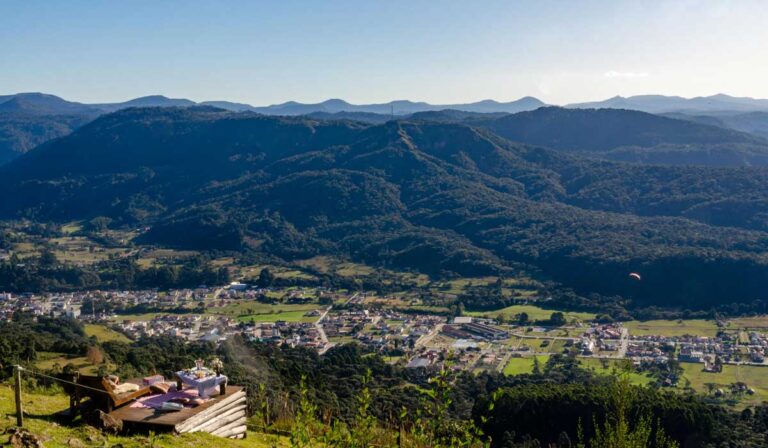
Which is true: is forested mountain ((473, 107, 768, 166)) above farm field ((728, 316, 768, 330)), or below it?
above

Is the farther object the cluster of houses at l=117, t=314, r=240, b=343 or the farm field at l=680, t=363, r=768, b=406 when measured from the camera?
the cluster of houses at l=117, t=314, r=240, b=343

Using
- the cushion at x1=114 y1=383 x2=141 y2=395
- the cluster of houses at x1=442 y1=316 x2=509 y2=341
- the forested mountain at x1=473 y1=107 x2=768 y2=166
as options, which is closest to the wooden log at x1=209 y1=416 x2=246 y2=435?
the cushion at x1=114 y1=383 x2=141 y2=395

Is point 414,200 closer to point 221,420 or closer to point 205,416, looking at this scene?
point 221,420

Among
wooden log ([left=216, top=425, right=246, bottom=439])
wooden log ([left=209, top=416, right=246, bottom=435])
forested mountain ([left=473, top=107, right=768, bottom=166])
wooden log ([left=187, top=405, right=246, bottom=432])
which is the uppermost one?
forested mountain ([left=473, top=107, right=768, bottom=166])

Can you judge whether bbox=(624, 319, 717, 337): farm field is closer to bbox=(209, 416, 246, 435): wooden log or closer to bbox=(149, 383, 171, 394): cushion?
bbox=(209, 416, 246, 435): wooden log

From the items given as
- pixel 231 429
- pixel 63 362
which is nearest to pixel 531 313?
pixel 63 362

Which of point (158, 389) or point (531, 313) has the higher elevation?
point (158, 389)
